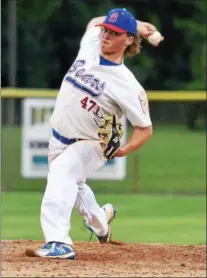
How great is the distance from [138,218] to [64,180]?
4692mm

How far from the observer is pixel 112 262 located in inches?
246

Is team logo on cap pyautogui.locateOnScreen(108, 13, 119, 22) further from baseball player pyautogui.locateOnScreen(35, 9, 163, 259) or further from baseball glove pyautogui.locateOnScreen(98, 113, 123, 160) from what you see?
baseball glove pyautogui.locateOnScreen(98, 113, 123, 160)

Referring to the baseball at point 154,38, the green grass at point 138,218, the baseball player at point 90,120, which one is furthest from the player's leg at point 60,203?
the green grass at point 138,218

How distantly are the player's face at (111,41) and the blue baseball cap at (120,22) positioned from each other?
28 mm

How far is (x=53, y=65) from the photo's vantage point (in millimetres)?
24922

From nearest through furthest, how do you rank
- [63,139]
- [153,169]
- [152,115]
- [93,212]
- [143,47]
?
1. [63,139]
2. [93,212]
3. [153,169]
4. [152,115]
5. [143,47]

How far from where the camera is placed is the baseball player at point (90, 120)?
629cm

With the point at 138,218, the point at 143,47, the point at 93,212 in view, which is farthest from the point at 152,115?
the point at 93,212

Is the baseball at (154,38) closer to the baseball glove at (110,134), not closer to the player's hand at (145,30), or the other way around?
the player's hand at (145,30)

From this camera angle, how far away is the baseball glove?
633 centimetres

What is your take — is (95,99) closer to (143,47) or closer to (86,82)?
(86,82)

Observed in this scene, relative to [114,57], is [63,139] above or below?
below

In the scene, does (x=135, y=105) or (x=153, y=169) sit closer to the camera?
(x=135, y=105)

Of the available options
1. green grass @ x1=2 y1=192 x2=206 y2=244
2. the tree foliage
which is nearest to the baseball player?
green grass @ x1=2 y1=192 x2=206 y2=244
